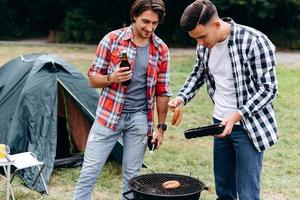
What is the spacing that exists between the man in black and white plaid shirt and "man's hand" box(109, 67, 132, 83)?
37 centimetres

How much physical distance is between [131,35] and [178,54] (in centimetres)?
1549

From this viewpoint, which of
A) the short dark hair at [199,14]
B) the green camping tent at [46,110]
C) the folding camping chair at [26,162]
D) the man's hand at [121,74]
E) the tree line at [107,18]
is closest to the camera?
the short dark hair at [199,14]

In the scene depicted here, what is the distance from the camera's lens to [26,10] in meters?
26.8

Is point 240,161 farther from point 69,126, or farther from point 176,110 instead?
point 69,126

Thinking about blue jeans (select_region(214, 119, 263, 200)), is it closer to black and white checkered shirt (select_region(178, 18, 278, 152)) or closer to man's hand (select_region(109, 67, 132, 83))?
black and white checkered shirt (select_region(178, 18, 278, 152))

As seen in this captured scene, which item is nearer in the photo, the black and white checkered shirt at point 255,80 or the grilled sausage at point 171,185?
the black and white checkered shirt at point 255,80

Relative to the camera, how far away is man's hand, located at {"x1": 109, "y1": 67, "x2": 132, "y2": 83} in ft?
11.7

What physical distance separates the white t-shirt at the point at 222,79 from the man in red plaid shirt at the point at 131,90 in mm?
443

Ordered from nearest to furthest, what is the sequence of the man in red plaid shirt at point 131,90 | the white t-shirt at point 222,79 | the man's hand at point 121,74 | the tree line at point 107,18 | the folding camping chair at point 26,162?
the white t-shirt at point 222,79, the man's hand at point 121,74, the man in red plaid shirt at point 131,90, the folding camping chair at point 26,162, the tree line at point 107,18

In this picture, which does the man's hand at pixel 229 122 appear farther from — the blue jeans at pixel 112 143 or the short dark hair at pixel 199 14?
the blue jeans at pixel 112 143

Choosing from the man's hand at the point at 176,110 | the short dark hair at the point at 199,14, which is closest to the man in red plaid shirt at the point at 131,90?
the man's hand at the point at 176,110

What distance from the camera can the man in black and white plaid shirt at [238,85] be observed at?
3.30m

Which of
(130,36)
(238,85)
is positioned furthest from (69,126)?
(238,85)

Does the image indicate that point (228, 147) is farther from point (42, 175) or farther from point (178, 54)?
point (178, 54)
